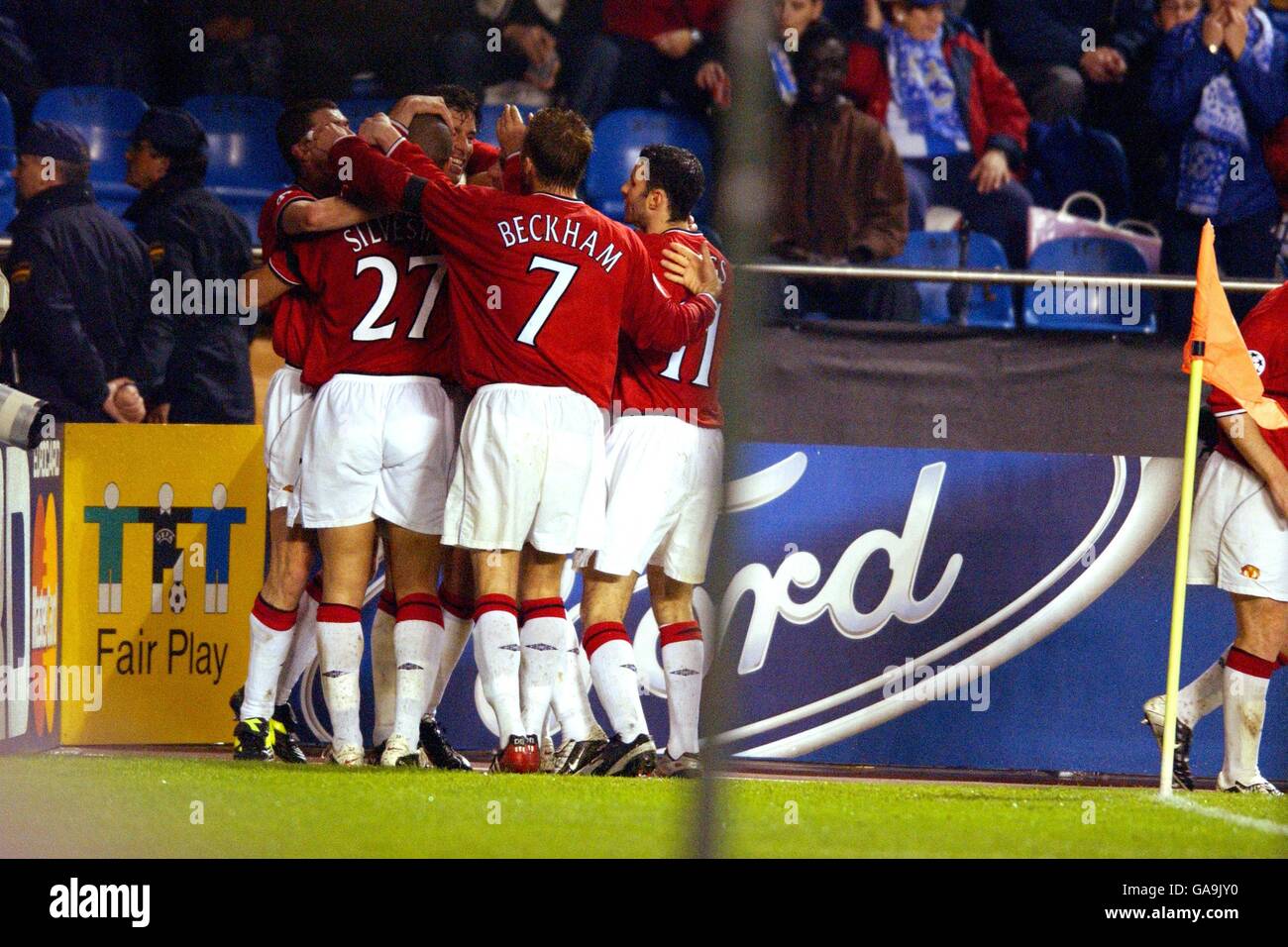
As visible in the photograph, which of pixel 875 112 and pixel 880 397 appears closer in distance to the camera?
pixel 880 397

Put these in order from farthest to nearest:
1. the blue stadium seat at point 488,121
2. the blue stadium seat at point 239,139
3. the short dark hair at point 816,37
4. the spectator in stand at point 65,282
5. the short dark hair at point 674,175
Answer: the blue stadium seat at point 239,139 < the blue stadium seat at point 488,121 < the short dark hair at point 816,37 < the spectator in stand at point 65,282 < the short dark hair at point 674,175

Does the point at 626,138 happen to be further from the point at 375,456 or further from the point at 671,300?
the point at 375,456

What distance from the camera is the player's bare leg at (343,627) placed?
5.87 m

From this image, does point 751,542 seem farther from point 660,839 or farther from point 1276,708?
point 660,839

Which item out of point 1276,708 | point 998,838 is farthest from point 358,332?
point 1276,708

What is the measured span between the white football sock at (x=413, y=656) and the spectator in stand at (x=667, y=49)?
439 cm

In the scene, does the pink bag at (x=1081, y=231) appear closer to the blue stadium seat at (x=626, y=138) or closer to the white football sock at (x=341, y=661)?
the blue stadium seat at (x=626, y=138)

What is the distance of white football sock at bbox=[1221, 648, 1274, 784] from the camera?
621 centimetres

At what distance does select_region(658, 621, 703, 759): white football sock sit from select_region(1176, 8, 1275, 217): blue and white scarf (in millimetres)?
4136

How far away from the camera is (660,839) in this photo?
4191 mm

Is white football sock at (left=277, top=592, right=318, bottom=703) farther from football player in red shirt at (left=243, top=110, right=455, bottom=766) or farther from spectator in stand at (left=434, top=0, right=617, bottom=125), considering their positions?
spectator in stand at (left=434, top=0, right=617, bottom=125)

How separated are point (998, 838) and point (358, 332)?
8.99 ft

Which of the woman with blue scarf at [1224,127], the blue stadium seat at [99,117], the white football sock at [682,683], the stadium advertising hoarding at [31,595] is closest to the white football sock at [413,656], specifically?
the white football sock at [682,683]

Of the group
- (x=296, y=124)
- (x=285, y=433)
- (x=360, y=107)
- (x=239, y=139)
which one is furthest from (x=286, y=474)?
(x=239, y=139)
